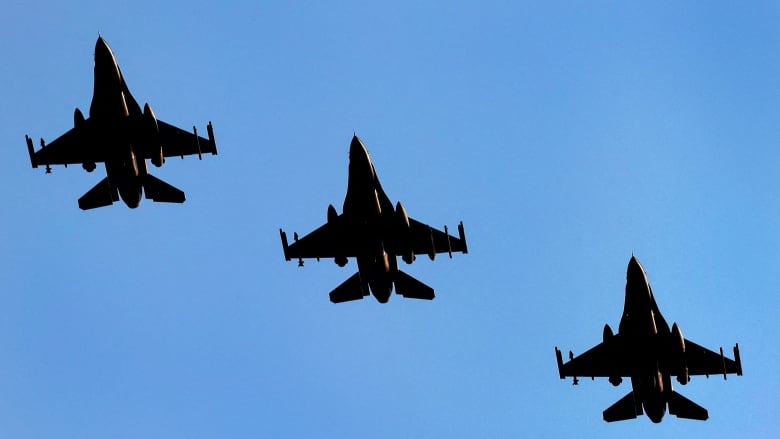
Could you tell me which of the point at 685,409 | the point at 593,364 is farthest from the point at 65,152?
the point at 685,409

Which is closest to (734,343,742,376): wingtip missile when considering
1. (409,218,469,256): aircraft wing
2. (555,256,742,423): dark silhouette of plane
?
(555,256,742,423): dark silhouette of plane

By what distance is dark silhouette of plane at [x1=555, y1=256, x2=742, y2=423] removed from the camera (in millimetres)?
74438

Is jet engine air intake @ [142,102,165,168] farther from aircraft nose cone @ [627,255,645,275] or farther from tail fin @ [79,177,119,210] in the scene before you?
aircraft nose cone @ [627,255,645,275]

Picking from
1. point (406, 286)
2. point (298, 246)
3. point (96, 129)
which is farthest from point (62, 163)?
point (406, 286)

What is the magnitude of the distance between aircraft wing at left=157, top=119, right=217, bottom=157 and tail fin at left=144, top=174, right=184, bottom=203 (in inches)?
58.3

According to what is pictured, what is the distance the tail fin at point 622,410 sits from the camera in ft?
255

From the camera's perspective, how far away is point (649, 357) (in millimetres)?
75062

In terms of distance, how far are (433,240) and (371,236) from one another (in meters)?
3.20

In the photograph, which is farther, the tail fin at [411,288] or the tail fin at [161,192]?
the tail fin at [161,192]

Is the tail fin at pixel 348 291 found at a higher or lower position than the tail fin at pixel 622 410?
higher

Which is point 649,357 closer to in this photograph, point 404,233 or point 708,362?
point 708,362

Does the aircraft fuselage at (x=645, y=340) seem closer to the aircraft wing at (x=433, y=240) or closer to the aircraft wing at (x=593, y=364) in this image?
the aircraft wing at (x=593, y=364)

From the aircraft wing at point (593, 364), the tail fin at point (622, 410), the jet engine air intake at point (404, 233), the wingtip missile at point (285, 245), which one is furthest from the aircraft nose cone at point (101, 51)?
the tail fin at point (622, 410)

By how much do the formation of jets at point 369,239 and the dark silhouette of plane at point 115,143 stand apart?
0.04 meters
